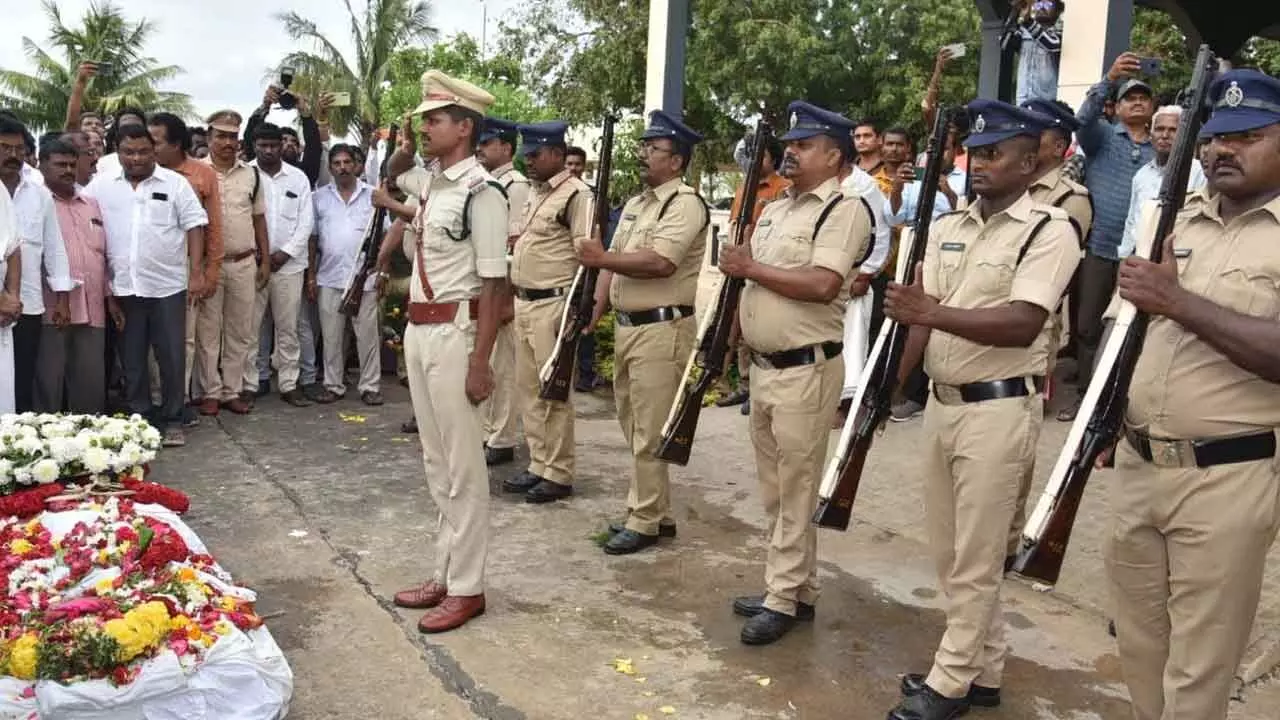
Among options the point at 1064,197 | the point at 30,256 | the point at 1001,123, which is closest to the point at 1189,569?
the point at 1001,123

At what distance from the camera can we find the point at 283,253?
8555 mm

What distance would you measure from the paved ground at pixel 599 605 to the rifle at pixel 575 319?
0.77 metres

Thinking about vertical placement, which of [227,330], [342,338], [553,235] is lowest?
[342,338]

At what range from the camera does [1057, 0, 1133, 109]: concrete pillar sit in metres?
7.03

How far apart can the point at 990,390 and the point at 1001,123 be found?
86 cm

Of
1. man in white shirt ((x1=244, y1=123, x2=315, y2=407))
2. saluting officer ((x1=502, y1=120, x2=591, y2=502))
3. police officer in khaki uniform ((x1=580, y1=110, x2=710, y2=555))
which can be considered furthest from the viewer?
man in white shirt ((x1=244, y1=123, x2=315, y2=407))

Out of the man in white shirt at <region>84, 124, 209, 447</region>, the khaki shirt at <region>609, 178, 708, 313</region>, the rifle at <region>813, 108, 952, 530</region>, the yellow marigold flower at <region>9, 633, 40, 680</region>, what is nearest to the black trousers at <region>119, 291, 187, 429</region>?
the man in white shirt at <region>84, 124, 209, 447</region>

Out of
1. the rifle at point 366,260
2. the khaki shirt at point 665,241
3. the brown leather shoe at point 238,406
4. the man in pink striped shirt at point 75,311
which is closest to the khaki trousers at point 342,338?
the rifle at point 366,260

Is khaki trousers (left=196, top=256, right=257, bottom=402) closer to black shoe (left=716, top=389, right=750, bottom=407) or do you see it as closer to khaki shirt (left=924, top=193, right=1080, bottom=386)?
black shoe (left=716, top=389, right=750, bottom=407)

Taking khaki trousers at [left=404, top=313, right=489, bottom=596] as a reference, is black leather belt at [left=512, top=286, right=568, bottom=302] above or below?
above

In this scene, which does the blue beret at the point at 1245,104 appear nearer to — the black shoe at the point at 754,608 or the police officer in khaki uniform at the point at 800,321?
the police officer in khaki uniform at the point at 800,321

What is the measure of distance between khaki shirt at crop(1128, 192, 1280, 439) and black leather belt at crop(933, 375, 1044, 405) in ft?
1.92

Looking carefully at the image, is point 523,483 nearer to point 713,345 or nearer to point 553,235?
point 553,235

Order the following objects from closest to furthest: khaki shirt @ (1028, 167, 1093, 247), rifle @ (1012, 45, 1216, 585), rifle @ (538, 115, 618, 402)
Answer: rifle @ (1012, 45, 1216, 585)
khaki shirt @ (1028, 167, 1093, 247)
rifle @ (538, 115, 618, 402)
